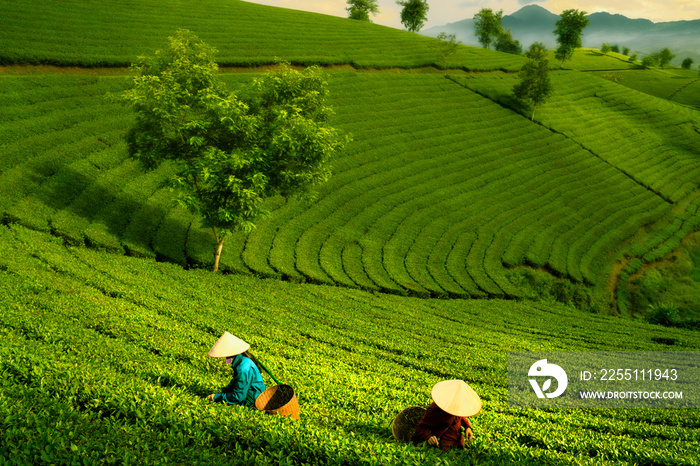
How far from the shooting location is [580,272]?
3106 centimetres

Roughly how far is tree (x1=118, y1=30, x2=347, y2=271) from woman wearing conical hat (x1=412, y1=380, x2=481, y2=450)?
554 inches

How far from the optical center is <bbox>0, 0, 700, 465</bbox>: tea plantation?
19.8 ft

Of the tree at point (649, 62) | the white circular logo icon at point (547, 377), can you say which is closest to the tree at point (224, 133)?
the white circular logo icon at point (547, 377)

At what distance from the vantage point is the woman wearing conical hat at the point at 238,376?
6867mm

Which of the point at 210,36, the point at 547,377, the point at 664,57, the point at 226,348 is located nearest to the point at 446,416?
the point at 226,348

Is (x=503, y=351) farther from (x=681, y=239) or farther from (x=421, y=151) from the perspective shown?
(x=681, y=239)

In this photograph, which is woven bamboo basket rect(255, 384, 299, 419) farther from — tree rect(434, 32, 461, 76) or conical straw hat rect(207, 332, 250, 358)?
tree rect(434, 32, 461, 76)

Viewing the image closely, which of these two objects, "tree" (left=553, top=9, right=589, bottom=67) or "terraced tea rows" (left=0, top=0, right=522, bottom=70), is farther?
"tree" (left=553, top=9, right=589, bottom=67)

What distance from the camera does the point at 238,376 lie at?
22.8 feet

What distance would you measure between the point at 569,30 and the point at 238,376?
100 metres

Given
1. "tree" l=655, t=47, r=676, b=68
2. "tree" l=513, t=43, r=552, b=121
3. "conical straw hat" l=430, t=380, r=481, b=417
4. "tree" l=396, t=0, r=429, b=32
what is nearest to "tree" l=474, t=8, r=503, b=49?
"tree" l=396, t=0, r=429, b=32

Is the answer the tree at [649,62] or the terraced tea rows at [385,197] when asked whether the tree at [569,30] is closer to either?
the terraced tea rows at [385,197]

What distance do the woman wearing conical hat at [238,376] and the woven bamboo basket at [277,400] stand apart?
24 cm

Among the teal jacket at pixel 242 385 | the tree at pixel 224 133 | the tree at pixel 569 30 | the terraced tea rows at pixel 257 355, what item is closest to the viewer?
the terraced tea rows at pixel 257 355
